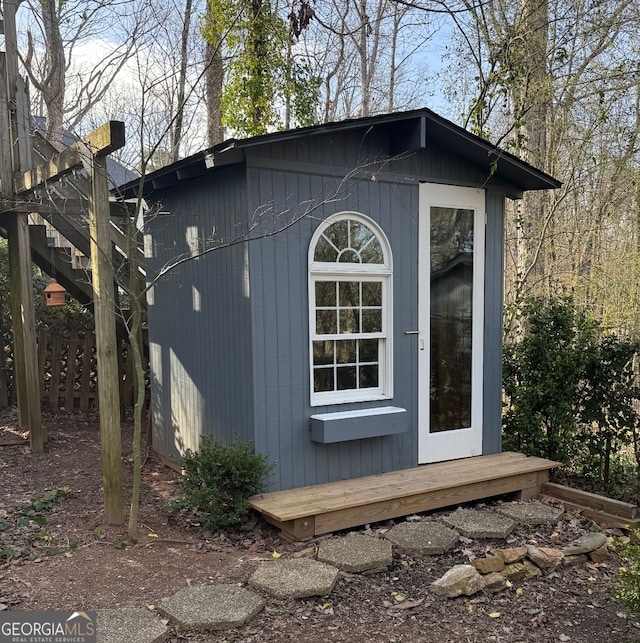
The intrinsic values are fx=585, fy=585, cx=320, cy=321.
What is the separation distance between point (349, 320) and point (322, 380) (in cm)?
53

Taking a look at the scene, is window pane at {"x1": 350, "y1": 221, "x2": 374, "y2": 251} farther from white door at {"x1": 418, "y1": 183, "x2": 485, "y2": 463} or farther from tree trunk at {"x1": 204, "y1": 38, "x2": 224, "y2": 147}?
tree trunk at {"x1": 204, "y1": 38, "x2": 224, "y2": 147}

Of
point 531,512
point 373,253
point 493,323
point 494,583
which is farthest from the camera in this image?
point 493,323

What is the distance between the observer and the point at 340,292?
4648 millimetres

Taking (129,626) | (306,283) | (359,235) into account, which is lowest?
(129,626)

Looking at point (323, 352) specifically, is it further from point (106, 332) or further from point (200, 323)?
point (106, 332)

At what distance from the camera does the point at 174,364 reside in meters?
5.66

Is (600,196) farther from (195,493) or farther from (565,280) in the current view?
(195,493)

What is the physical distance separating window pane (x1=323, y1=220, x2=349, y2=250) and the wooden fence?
399cm

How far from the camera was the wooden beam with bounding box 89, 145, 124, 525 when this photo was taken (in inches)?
151

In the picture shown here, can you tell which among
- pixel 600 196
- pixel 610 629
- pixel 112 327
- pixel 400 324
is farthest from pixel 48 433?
pixel 600 196

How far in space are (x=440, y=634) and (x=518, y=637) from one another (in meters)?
0.42

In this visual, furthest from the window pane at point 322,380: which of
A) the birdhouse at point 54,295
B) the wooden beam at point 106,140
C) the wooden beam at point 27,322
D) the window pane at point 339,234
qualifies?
the wooden beam at point 27,322

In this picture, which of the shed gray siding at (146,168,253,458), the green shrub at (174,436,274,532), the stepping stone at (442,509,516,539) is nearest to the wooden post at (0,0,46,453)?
the shed gray siding at (146,168,253,458)

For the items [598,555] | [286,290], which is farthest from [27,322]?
[598,555]
